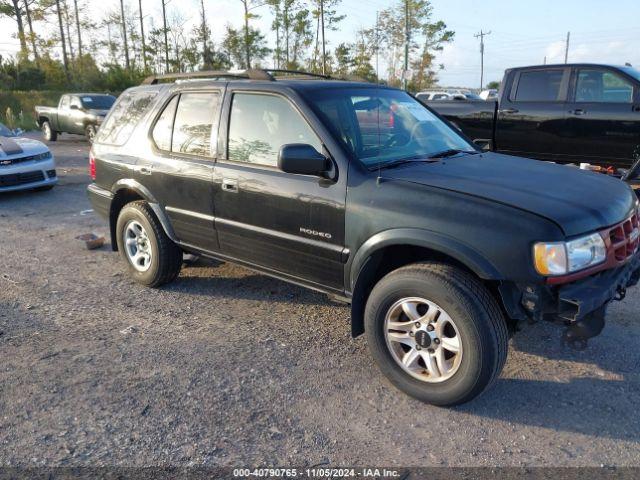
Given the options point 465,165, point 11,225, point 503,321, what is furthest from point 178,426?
point 11,225

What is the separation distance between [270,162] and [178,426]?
1774mm

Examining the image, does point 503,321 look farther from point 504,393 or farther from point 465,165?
point 465,165

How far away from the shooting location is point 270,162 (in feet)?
12.0

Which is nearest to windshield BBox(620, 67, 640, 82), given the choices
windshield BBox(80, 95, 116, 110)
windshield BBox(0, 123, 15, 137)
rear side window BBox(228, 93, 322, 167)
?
rear side window BBox(228, 93, 322, 167)

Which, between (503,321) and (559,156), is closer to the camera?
(503,321)

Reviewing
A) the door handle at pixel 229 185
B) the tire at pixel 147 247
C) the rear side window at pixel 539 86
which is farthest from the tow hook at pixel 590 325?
the rear side window at pixel 539 86

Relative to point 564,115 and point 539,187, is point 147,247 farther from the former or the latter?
point 564,115

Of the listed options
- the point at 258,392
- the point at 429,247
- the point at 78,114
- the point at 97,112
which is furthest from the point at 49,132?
the point at 429,247

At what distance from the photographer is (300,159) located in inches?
123

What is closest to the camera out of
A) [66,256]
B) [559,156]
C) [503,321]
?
[503,321]

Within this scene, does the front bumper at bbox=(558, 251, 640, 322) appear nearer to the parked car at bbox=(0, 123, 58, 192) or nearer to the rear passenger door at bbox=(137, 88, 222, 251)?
the rear passenger door at bbox=(137, 88, 222, 251)

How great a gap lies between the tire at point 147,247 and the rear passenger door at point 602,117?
20.0 ft

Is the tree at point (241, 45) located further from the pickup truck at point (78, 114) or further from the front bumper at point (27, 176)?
the front bumper at point (27, 176)

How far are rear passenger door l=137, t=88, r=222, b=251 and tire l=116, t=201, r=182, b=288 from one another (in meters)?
0.21
